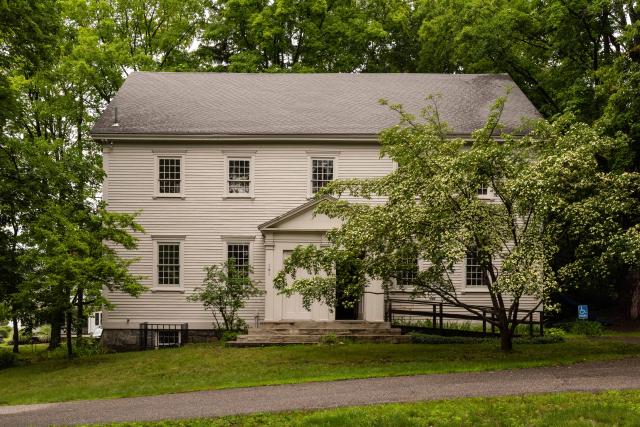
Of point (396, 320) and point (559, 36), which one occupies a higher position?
point (559, 36)

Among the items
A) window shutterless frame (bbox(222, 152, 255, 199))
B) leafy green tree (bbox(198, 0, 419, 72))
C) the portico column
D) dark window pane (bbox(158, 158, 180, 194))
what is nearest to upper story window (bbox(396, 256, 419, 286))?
the portico column

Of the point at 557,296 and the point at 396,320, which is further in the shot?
the point at 557,296

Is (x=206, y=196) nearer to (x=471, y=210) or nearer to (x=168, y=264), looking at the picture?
(x=168, y=264)

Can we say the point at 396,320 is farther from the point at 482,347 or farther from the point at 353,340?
the point at 482,347

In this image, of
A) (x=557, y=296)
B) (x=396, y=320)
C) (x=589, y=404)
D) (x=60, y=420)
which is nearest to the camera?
(x=589, y=404)

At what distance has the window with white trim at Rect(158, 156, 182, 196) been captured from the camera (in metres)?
24.6

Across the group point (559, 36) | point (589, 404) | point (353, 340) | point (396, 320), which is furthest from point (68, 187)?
point (559, 36)

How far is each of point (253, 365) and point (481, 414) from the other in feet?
25.3

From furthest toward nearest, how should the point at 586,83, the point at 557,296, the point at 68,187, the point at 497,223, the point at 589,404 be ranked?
1. the point at 557,296
2. the point at 586,83
3. the point at 68,187
4. the point at 497,223
5. the point at 589,404

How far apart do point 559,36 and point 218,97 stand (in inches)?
558

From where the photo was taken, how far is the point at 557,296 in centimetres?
2861

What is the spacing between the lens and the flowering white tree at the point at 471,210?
1460cm

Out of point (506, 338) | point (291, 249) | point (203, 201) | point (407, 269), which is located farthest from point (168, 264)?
point (506, 338)

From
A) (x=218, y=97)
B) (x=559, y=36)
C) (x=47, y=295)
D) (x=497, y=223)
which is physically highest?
(x=559, y=36)
